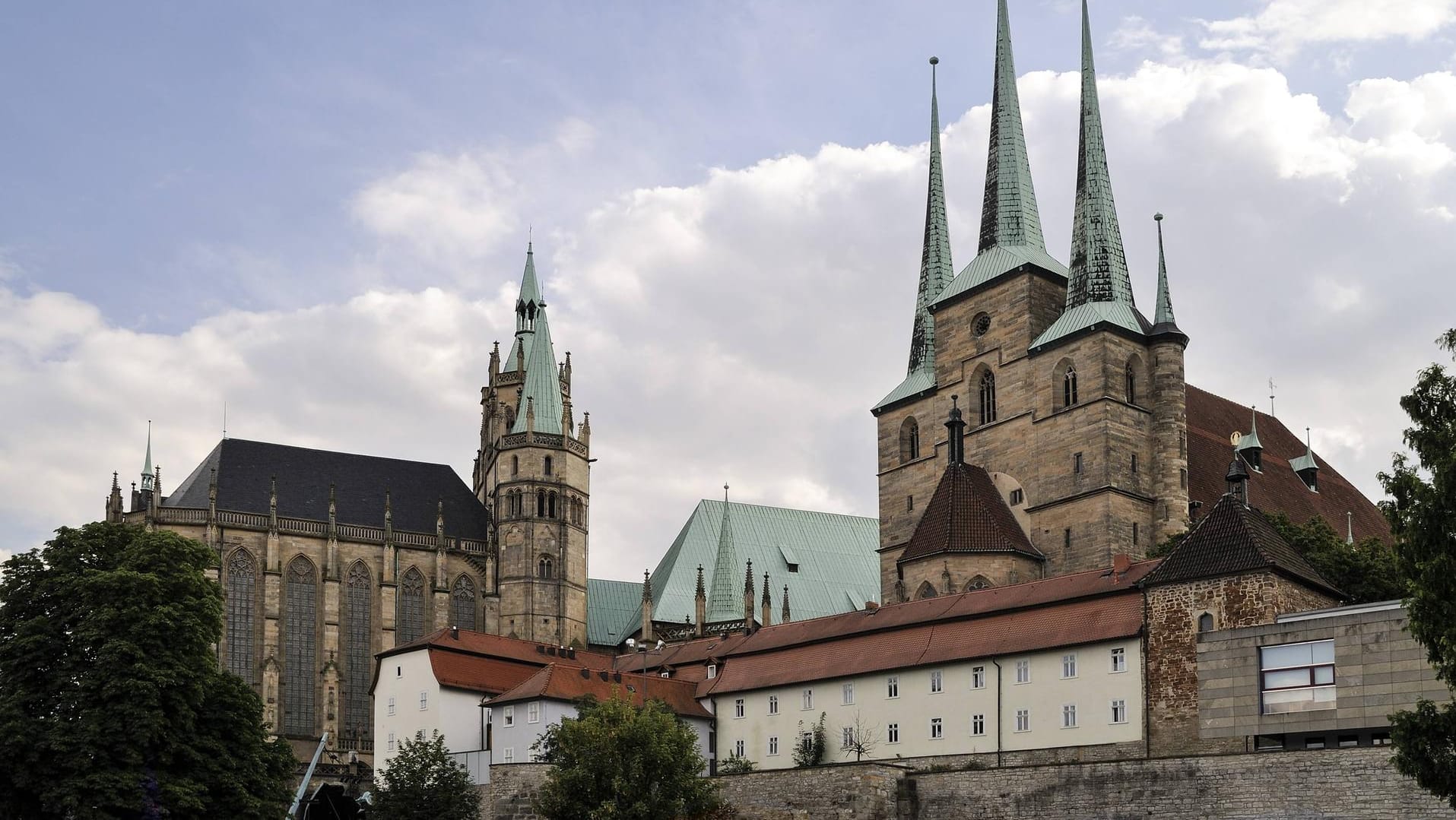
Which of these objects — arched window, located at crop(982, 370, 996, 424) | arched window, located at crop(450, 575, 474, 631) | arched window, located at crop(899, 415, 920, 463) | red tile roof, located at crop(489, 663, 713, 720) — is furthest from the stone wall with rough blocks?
arched window, located at crop(450, 575, 474, 631)

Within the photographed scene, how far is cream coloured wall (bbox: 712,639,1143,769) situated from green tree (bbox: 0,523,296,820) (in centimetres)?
1641

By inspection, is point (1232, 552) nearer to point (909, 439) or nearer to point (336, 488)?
point (909, 439)

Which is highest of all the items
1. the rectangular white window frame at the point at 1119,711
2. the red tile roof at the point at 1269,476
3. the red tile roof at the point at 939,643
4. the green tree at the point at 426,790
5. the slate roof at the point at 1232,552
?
the red tile roof at the point at 1269,476

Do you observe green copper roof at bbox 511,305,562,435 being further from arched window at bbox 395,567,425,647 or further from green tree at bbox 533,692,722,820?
green tree at bbox 533,692,722,820

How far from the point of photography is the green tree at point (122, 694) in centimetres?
4947

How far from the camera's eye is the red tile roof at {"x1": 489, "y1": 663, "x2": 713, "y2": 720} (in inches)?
2494

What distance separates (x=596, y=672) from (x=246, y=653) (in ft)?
99.9

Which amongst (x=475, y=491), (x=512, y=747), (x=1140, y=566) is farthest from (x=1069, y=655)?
(x=475, y=491)

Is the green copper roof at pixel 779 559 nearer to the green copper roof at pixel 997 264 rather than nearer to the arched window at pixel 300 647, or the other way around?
the arched window at pixel 300 647

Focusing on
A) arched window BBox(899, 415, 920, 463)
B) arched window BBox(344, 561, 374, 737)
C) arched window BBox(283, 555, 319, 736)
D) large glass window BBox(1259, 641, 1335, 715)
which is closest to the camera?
large glass window BBox(1259, 641, 1335, 715)

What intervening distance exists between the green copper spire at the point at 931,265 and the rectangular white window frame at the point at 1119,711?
35195 millimetres

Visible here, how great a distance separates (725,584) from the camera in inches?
3809

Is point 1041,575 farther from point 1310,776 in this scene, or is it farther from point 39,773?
point 39,773

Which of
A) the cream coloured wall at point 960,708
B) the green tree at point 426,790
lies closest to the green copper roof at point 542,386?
the cream coloured wall at point 960,708
